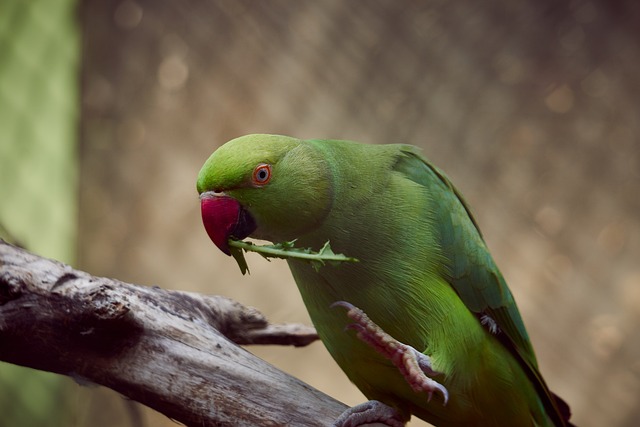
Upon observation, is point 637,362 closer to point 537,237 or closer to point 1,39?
point 537,237

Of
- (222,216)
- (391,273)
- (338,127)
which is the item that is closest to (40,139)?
(338,127)

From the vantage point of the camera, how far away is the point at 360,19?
8.76 ft

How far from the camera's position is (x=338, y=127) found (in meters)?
2.66

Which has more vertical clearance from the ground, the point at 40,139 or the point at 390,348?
the point at 40,139

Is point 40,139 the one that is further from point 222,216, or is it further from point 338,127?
point 222,216

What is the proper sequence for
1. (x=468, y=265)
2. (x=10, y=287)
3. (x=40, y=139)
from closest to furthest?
1. (x=10, y=287)
2. (x=468, y=265)
3. (x=40, y=139)

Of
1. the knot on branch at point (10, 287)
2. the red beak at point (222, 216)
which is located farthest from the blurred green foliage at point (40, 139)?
the red beak at point (222, 216)

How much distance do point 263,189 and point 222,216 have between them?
97 millimetres

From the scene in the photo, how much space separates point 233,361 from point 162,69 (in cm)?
172

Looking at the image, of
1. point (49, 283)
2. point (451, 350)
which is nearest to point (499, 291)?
point (451, 350)

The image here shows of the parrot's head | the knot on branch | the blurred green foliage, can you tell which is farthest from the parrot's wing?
the blurred green foliage

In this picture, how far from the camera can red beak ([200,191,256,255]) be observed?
4.11ft

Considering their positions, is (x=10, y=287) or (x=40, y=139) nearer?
(x=10, y=287)

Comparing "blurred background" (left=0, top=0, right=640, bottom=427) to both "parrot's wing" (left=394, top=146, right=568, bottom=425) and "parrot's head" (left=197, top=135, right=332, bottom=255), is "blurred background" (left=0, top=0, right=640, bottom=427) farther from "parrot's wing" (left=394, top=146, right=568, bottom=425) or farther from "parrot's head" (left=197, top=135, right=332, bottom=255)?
"parrot's head" (left=197, top=135, right=332, bottom=255)
